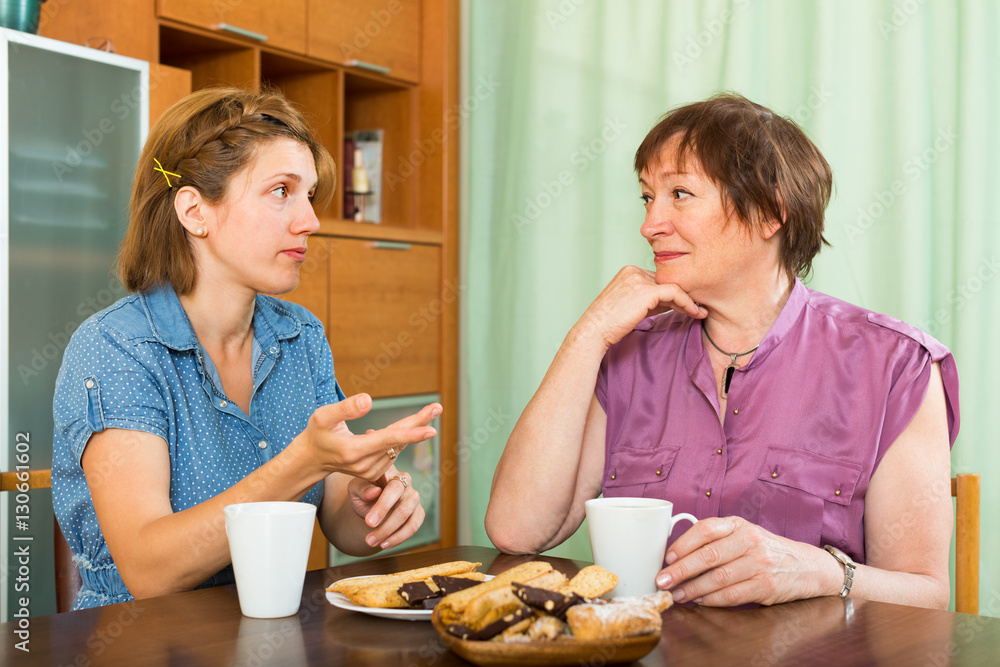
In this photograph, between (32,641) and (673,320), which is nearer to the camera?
(32,641)

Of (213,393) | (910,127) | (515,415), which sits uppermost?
(910,127)

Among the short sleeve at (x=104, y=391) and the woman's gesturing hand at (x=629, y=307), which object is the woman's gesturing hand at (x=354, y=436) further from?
the woman's gesturing hand at (x=629, y=307)

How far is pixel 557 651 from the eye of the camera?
719 millimetres

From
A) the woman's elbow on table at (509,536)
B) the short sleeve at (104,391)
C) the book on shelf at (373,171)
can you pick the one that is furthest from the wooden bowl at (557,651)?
the book on shelf at (373,171)

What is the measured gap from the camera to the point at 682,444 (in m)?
1.41

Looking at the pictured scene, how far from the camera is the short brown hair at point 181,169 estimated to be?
1514mm

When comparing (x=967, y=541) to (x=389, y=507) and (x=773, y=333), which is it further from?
(x=389, y=507)

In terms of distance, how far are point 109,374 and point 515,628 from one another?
31.7 inches

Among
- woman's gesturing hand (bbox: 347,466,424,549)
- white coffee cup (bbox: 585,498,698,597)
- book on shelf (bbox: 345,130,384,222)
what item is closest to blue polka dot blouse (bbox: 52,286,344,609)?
woman's gesturing hand (bbox: 347,466,424,549)

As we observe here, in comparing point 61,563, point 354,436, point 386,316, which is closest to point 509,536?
point 354,436

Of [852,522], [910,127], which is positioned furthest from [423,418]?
[910,127]

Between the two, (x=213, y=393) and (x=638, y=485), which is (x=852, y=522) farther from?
(x=213, y=393)

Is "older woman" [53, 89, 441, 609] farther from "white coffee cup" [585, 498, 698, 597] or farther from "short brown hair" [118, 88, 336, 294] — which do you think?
"white coffee cup" [585, 498, 698, 597]

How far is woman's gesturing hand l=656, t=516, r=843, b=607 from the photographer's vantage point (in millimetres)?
978
